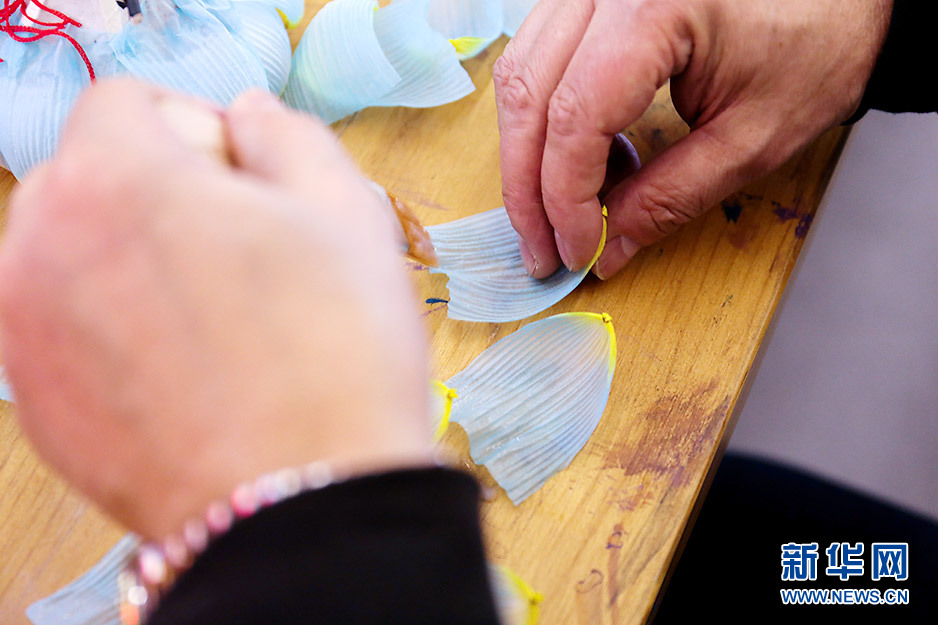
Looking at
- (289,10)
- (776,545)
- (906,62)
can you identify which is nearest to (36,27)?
(289,10)

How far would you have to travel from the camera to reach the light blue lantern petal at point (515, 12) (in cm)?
56

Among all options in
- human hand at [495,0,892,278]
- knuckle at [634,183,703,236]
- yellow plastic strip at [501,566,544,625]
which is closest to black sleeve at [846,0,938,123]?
human hand at [495,0,892,278]

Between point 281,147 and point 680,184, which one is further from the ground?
point 281,147

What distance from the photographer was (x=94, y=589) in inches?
14.7

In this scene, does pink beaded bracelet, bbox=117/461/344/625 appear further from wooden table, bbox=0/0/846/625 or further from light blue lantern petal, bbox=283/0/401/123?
light blue lantern petal, bbox=283/0/401/123

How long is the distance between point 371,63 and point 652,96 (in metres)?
0.20

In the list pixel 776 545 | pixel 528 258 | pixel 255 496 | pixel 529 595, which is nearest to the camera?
pixel 255 496

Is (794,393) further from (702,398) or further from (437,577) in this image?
(437,577)

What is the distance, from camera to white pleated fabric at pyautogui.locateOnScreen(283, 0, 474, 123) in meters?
0.51

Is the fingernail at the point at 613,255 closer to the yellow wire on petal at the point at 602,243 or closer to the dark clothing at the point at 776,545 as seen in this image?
the yellow wire on petal at the point at 602,243

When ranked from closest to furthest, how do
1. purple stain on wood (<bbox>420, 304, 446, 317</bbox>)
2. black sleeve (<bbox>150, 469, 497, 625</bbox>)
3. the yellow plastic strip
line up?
black sleeve (<bbox>150, 469, 497, 625</bbox>) < the yellow plastic strip < purple stain on wood (<bbox>420, 304, 446, 317</bbox>)

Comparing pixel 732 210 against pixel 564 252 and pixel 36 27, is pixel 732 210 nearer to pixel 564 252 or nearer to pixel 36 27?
pixel 564 252

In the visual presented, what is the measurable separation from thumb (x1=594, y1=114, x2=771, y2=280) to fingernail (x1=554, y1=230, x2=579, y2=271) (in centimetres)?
2

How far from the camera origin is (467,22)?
0.56 meters
